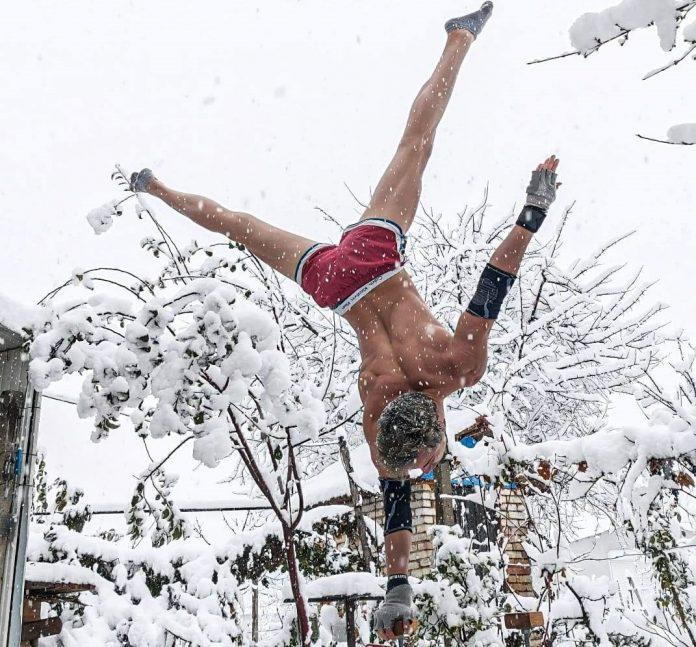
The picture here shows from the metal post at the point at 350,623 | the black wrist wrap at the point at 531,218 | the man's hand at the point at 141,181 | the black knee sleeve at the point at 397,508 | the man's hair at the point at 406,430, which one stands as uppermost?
the man's hand at the point at 141,181

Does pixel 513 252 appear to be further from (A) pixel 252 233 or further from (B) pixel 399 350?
(A) pixel 252 233

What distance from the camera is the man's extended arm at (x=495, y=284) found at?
2779 mm

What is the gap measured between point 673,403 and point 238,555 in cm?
308

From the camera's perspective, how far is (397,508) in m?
3.04

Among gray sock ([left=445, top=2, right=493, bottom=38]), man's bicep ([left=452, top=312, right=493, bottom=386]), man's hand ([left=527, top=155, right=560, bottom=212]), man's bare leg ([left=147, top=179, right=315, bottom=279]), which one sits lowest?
man's bicep ([left=452, top=312, right=493, bottom=386])


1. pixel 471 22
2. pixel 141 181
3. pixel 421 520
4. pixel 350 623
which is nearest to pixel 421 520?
pixel 421 520

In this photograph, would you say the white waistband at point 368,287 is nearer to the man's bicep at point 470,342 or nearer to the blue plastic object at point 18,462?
the man's bicep at point 470,342

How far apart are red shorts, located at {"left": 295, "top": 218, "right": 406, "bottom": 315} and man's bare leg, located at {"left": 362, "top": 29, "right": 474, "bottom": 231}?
0.34 feet

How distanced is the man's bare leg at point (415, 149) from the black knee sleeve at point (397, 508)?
1.39 m

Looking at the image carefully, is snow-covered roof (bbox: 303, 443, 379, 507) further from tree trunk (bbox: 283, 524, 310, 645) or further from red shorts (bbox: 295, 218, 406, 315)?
red shorts (bbox: 295, 218, 406, 315)

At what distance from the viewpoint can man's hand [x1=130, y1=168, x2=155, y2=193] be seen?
3.77m

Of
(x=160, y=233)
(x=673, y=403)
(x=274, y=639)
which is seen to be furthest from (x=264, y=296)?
(x=274, y=639)

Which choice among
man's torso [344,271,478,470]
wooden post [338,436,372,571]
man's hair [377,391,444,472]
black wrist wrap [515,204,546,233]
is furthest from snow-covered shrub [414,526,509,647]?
black wrist wrap [515,204,546,233]

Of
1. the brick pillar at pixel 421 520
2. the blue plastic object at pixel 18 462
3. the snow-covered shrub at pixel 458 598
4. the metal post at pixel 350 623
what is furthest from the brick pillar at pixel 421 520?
the blue plastic object at pixel 18 462
